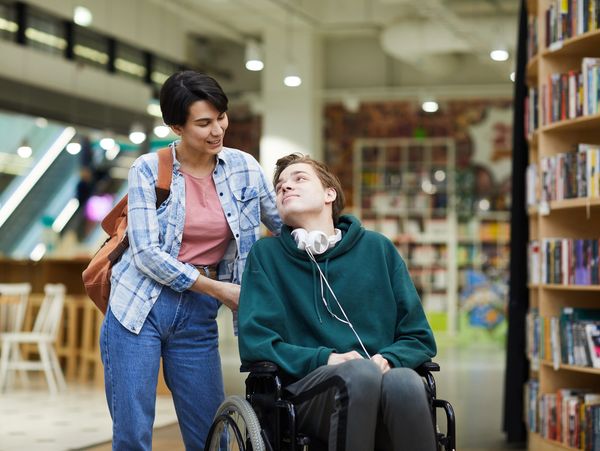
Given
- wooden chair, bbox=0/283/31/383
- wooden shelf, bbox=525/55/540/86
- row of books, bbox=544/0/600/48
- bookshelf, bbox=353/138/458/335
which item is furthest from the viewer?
bookshelf, bbox=353/138/458/335

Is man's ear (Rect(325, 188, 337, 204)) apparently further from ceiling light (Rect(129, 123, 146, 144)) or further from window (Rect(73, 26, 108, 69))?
ceiling light (Rect(129, 123, 146, 144))

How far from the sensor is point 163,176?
2.60m

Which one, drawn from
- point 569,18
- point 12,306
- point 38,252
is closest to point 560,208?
point 569,18

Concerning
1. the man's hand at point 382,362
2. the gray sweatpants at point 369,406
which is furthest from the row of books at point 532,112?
the gray sweatpants at point 369,406

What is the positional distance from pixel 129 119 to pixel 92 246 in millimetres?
1225

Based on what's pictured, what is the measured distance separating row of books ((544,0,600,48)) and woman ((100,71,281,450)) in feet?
8.01

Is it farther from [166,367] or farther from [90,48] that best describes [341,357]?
[90,48]

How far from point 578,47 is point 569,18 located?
6.0 inches

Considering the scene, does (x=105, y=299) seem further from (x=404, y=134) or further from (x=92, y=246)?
(x=404, y=134)

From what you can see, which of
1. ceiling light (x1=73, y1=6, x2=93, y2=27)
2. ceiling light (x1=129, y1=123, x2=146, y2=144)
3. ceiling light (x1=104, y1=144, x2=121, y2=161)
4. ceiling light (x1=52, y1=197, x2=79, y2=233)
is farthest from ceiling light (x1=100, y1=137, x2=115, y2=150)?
ceiling light (x1=73, y1=6, x2=93, y2=27)

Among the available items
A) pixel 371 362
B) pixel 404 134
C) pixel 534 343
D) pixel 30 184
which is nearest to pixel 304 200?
pixel 371 362

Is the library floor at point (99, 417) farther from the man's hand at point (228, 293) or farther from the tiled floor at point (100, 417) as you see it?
the man's hand at point (228, 293)

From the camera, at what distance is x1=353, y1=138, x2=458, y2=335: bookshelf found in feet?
48.8

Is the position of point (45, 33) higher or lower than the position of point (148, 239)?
higher
